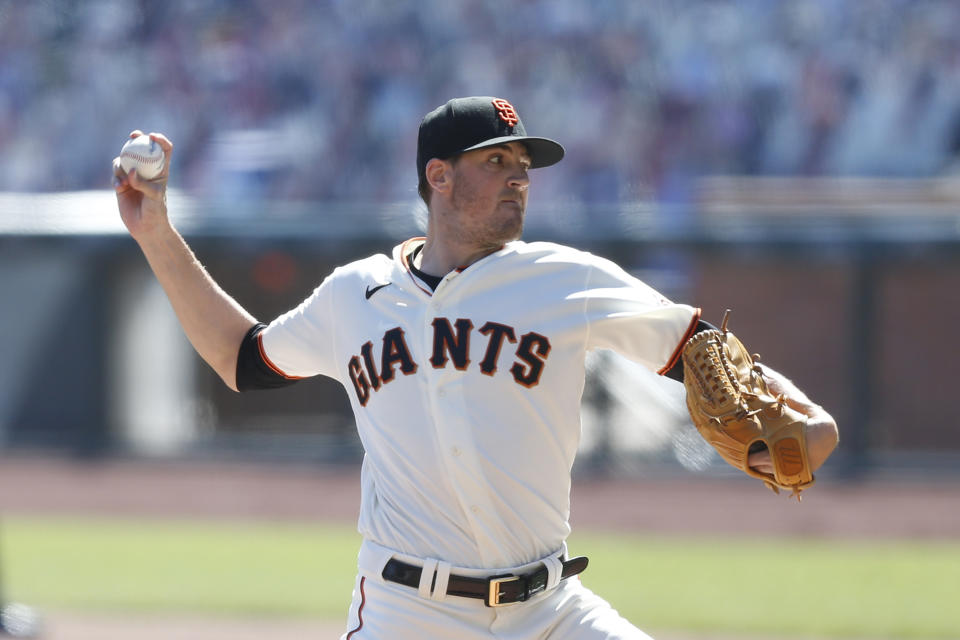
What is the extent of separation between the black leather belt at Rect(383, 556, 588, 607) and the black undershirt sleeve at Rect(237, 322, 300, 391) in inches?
23.9

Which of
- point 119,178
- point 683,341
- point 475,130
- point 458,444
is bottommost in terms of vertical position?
point 458,444

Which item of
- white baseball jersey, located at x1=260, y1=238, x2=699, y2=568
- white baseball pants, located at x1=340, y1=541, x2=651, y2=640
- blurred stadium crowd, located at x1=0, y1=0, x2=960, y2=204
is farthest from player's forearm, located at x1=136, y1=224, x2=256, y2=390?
blurred stadium crowd, located at x1=0, y1=0, x2=960, y2=204

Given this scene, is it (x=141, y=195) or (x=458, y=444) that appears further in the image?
(x=141, y=195)

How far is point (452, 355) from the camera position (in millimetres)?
2748

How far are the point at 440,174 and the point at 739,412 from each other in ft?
2.81

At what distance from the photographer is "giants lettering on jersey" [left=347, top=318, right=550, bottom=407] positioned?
8.90ft

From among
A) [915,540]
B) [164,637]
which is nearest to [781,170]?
[915,540]

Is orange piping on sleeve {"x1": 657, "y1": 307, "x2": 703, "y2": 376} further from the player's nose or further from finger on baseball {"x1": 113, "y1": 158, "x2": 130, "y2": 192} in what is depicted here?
finger on baseball {"x1": 113, "y1": 158, "x2": 130, "y2": 192}

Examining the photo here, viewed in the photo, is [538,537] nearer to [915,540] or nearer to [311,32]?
[915,540]

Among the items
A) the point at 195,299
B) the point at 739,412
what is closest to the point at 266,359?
the point at 195,299

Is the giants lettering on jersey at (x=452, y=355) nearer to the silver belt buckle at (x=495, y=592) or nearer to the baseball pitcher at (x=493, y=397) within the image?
the baseball pitcher at (x=493, y=397)

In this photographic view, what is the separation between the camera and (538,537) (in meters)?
2.76

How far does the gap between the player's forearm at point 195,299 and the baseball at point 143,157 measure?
0.48 feet

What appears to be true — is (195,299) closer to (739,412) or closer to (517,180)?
(517,180)
